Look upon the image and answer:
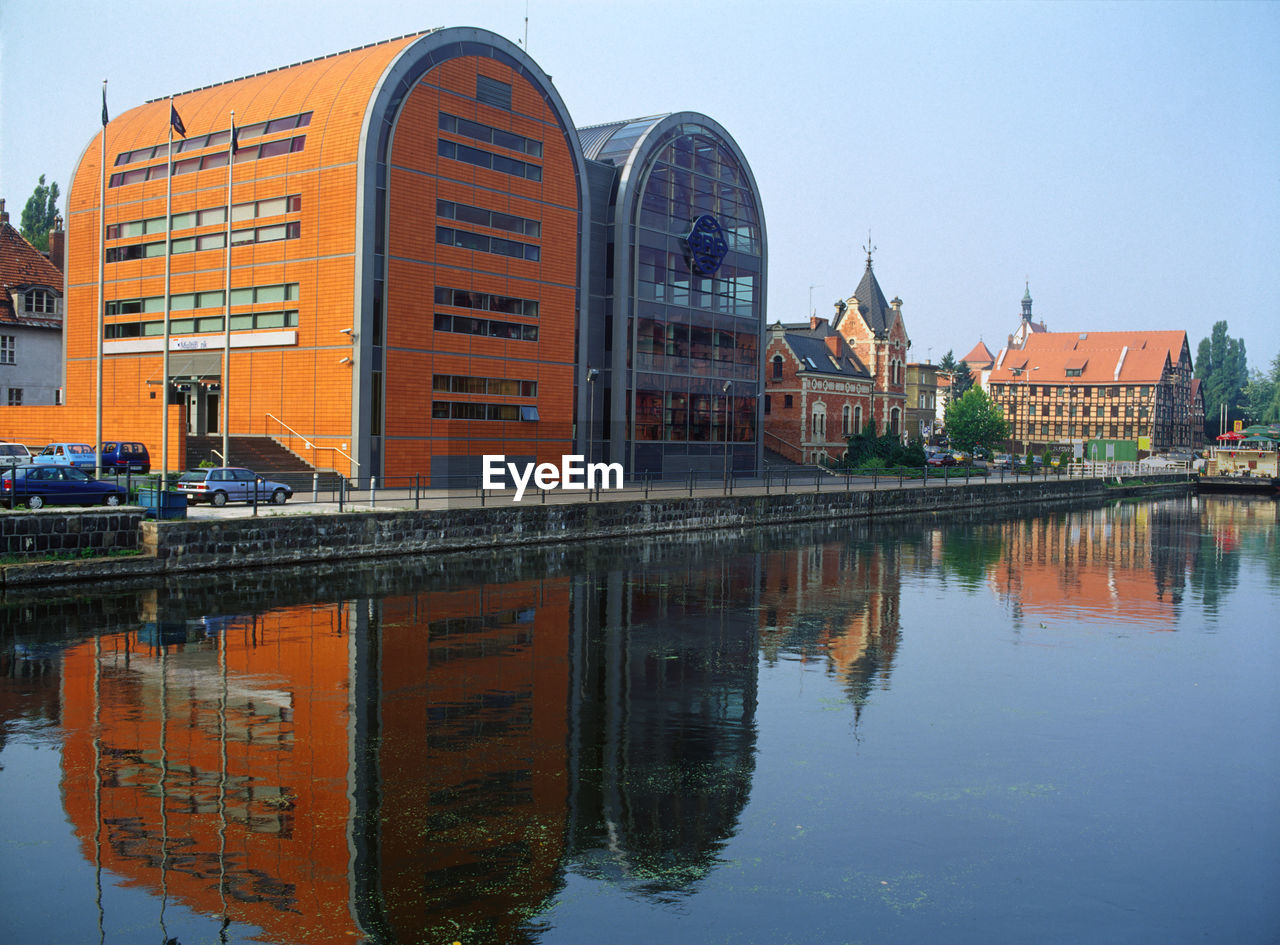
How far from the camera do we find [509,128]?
49.2 meters

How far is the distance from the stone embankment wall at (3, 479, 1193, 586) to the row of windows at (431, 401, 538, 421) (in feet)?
→ 35.5

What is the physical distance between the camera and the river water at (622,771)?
29.8 feet

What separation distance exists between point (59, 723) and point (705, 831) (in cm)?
849

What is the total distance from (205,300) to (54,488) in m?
20.4

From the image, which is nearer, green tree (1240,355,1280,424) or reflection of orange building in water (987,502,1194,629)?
reflection of orange building in water (987,502,1194,629)

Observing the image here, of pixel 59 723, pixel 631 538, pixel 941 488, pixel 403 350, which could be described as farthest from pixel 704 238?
pixel 59 723

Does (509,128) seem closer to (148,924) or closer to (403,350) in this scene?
(403,350)

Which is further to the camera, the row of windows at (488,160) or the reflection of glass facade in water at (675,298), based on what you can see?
the reflection of glass facade in water at (675,298)

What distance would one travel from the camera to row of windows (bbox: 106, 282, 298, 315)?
150 feet

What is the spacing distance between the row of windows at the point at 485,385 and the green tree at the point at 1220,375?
140030 millimetres

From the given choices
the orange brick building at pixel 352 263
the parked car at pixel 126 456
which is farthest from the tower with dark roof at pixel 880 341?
the parked car at pixel 126 456

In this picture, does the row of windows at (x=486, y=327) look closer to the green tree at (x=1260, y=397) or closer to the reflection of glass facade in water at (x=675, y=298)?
the reflection of glass facade in water at (x=675, y=298)

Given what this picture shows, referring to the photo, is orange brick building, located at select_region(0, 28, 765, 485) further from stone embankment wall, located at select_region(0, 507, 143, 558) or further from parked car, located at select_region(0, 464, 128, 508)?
stone embankment wall, located at select_region(0, 507, 143, 558)

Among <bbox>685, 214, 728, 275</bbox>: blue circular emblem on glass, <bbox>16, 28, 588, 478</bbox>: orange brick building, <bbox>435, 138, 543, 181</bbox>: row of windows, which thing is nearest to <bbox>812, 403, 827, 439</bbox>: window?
<bbox>685, 214, 728, 275</bbox>: blue circular emblem on glass
